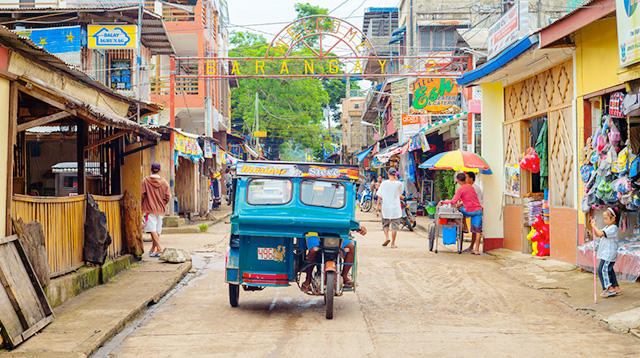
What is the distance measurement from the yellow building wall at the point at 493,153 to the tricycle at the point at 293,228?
7.33 metres

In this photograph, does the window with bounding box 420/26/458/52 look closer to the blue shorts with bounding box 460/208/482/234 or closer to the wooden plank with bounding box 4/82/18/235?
the blue shorts with bounding box 460/208/482/234

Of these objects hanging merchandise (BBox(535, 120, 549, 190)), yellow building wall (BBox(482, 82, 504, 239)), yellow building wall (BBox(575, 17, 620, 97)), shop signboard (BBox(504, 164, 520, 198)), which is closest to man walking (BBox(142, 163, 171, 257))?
yellow building wall (BBox(482, 82, 504, 239))

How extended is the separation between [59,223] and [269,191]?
2.93m

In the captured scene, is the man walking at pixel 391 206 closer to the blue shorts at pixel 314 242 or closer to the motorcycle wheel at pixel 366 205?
the blue shorts at pixel 314 242

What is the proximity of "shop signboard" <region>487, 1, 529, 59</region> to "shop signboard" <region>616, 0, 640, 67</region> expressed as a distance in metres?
4.40

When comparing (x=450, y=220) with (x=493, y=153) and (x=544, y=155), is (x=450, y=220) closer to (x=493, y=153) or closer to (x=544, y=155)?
(x=493, y=153)

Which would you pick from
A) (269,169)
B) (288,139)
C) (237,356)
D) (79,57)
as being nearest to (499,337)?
(237,356)

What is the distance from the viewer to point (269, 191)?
8.59 meters


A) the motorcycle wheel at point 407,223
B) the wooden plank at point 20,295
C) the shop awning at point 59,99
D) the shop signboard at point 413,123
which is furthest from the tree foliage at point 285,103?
the wooden plank at point 20,295

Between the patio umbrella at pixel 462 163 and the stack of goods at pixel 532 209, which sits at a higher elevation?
the patio umbrella at pixel 462 163

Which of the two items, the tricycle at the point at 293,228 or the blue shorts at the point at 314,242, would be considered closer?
the tricycle at the point at 293,228

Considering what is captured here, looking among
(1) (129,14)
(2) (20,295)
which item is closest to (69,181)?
(1) (129,14)

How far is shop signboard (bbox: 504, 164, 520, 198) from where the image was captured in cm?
1390

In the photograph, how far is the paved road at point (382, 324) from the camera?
6285 mm
